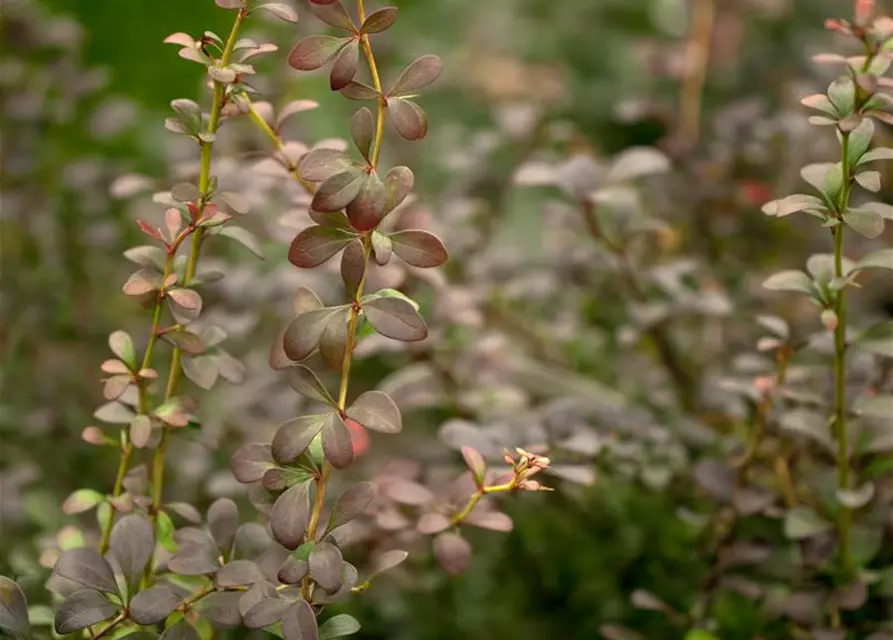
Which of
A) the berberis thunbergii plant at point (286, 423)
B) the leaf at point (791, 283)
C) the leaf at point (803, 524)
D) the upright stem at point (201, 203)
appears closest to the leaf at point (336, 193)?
the berberis thunbergii plant at point (286, 423)

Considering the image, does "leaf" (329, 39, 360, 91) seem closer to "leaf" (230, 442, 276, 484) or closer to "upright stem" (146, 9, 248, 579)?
"upright stem" (146, 9, 248, 579)

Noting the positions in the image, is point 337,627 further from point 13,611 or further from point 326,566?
point 13,611

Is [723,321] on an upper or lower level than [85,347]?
upper

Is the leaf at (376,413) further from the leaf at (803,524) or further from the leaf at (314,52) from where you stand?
the leaf at (803,524)

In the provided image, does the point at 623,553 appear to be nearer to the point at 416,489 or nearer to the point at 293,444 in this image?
the point at 416,489

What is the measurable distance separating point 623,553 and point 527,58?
148cm

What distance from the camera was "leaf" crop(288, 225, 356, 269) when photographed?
656 millimetres

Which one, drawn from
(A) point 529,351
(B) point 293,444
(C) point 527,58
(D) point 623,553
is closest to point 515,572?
(D) point 623,553

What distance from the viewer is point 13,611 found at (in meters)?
0.67

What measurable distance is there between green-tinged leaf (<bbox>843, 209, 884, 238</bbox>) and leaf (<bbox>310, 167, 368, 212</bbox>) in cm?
35

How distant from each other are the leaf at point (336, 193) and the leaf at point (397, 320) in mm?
72

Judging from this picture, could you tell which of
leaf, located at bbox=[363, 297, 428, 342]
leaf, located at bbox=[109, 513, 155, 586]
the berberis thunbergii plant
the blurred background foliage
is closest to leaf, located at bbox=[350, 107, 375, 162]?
the berberis thunbergii plant

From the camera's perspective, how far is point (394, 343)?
3.44 feet

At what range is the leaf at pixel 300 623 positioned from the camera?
625mm
